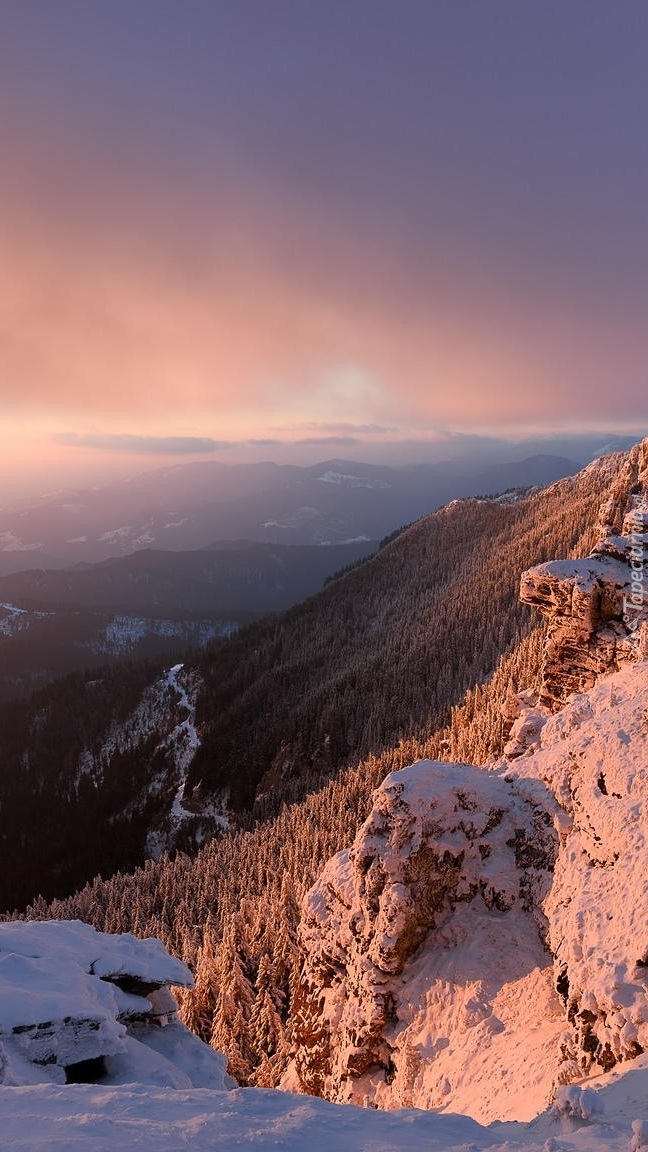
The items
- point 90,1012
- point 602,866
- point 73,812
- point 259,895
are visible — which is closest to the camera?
point 602,866

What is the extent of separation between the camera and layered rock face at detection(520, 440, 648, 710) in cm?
3395

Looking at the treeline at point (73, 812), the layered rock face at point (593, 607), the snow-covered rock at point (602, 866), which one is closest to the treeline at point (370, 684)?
A: the treeline at point (73, 812)

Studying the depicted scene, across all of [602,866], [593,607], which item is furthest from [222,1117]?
[593,607]

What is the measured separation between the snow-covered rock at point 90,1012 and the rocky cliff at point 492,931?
6.02 m

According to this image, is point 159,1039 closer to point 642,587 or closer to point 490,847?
point 490,847

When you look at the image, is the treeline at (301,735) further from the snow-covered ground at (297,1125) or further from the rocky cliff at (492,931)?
the snow-covered ground at (297,1125)

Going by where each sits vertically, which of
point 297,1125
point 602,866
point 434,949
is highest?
point 602,866

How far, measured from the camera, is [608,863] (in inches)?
680

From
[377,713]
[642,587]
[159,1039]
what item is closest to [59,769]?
[377,713]

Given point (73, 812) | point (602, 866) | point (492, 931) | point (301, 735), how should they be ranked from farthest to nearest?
point (73, 812)
point (301, 735)
point (492, 931)
point (602, 866)

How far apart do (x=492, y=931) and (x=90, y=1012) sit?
15.1m

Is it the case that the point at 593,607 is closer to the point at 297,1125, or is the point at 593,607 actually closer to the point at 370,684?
the point at 297,1125

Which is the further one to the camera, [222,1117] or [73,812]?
[73,812]

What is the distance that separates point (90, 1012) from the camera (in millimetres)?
19500
